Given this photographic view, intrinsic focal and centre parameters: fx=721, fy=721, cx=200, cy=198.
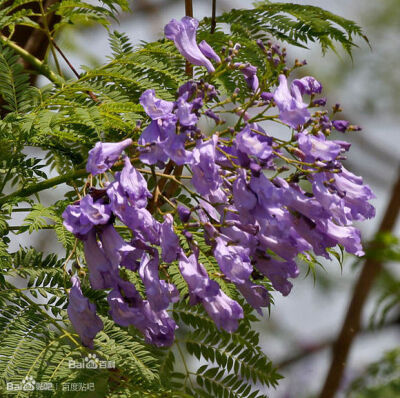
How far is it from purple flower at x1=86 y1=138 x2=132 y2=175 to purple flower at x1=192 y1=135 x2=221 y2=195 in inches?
4.0

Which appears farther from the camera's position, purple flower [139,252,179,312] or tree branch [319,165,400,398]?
tree branch [319,165,400,398]

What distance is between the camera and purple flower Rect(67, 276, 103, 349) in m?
0.98

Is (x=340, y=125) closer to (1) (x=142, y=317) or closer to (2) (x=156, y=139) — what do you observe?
(2) (x=156, y=139)

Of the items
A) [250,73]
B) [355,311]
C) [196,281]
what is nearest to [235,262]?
[196,281]

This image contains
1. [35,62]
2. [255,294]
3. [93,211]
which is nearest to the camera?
[93,211]

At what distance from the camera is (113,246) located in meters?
0.92

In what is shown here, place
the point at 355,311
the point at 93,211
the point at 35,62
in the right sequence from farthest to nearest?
the point at 355,311
the point at 35,62
the point at 93,211

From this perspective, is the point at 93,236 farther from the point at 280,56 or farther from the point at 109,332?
the point at 280,56

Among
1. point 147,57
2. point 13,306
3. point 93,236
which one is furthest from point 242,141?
point 13,306

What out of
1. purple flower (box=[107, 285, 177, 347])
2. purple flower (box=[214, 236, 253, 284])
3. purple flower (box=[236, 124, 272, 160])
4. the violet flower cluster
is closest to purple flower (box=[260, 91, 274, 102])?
the violet flower cluster

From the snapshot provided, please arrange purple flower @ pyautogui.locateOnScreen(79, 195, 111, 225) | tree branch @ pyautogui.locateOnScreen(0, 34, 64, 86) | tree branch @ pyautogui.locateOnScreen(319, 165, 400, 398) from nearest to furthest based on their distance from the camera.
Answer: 1. purple flower @ pyautogui.locateOnScreen(79, 195, 111, 225)
2. tree branch @ pyautogui.locateOnScreen(0, 34, 64, 86)
3. tree branch @ pyautogui.locateOnScreen(319, 165, 400, 398)

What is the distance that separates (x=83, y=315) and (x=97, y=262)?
0.30 feet

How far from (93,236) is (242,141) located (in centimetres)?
23

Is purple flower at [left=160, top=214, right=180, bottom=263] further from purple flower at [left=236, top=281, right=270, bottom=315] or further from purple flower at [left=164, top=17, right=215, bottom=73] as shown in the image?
purple flower at [left=164, top=17, right=215, bottom=73]
